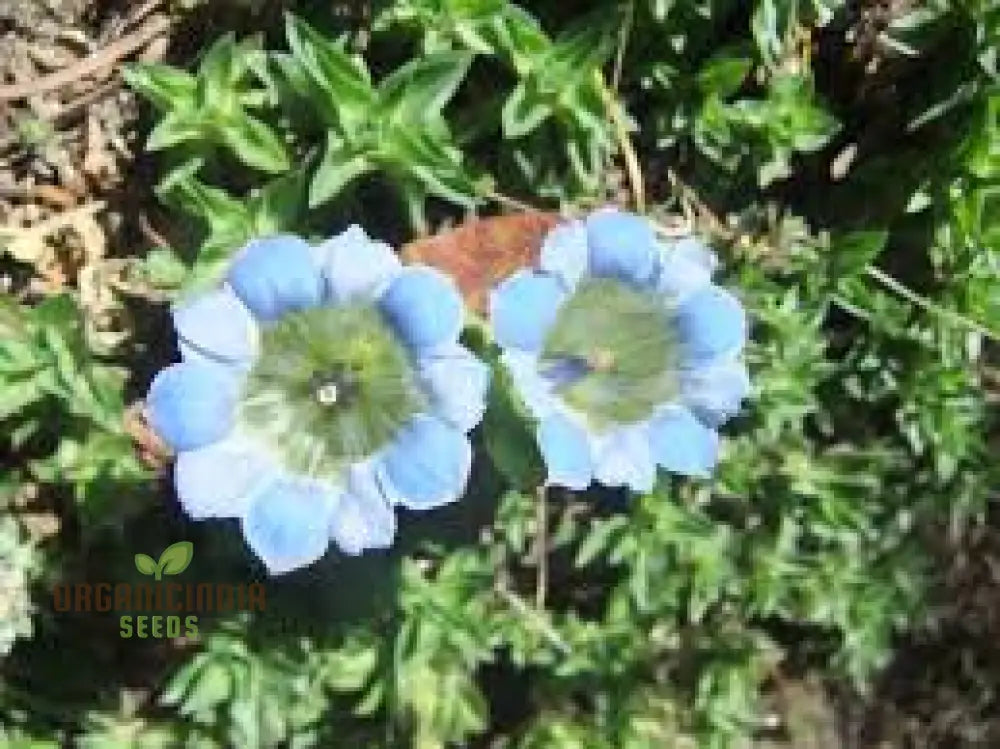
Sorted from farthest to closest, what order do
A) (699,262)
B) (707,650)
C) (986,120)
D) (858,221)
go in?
(707,650) < (858,221) < (986,120) < (699,262)

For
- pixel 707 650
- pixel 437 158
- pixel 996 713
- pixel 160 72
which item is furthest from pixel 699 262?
pixel 996 713

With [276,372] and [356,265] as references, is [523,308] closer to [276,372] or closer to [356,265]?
[356,265]

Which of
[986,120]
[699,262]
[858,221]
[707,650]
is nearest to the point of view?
[699,262]

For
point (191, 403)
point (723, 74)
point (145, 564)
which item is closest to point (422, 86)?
point (723, 74)

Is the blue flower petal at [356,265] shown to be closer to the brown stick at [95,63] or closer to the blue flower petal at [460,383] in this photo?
the blue flower petal at [460,383]

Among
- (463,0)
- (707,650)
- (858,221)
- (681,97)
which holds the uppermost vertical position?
(463,0)

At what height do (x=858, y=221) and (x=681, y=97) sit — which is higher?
(x=681, y=97)

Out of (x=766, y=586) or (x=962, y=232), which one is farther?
(x=766, y=586)

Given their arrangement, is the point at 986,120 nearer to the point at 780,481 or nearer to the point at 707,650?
the point at 780,481
